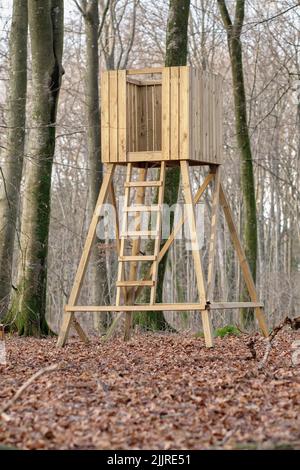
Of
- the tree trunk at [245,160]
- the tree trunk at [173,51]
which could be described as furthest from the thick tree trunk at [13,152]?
the tree trunk at [245,160]

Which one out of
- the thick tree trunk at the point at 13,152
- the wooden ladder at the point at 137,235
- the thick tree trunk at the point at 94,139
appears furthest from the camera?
the thick tree trunk at the point at 94,139

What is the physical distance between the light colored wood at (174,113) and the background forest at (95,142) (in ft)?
6.53

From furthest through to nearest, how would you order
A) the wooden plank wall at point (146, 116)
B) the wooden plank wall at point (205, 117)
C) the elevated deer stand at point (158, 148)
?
the wooden plank wall at point (146, 116)
the wooden plank wall at point (205, 117)
the elevated deer stand at point (158, 148)

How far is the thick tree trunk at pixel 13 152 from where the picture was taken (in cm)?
1748

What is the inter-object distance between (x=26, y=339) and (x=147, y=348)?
288 centimetres

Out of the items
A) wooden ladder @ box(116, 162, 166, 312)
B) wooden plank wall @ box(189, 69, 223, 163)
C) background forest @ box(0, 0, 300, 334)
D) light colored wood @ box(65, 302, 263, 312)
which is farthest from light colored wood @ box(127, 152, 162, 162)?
light colored wood @ box(65, 302, 263, 312)

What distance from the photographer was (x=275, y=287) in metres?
36.3

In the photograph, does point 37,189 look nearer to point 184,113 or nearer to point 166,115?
point 166,115

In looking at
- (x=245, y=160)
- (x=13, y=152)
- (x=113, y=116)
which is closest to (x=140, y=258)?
(x=113, y=116)

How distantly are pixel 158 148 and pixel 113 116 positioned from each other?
1.00 m

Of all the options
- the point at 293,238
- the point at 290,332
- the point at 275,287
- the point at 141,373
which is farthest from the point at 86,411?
the point at 293,238

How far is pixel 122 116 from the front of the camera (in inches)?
571

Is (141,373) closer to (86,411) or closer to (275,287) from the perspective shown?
(86,411)

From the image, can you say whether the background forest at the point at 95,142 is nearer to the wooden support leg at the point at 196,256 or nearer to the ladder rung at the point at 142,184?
the ladder rung at the point at 142,184
